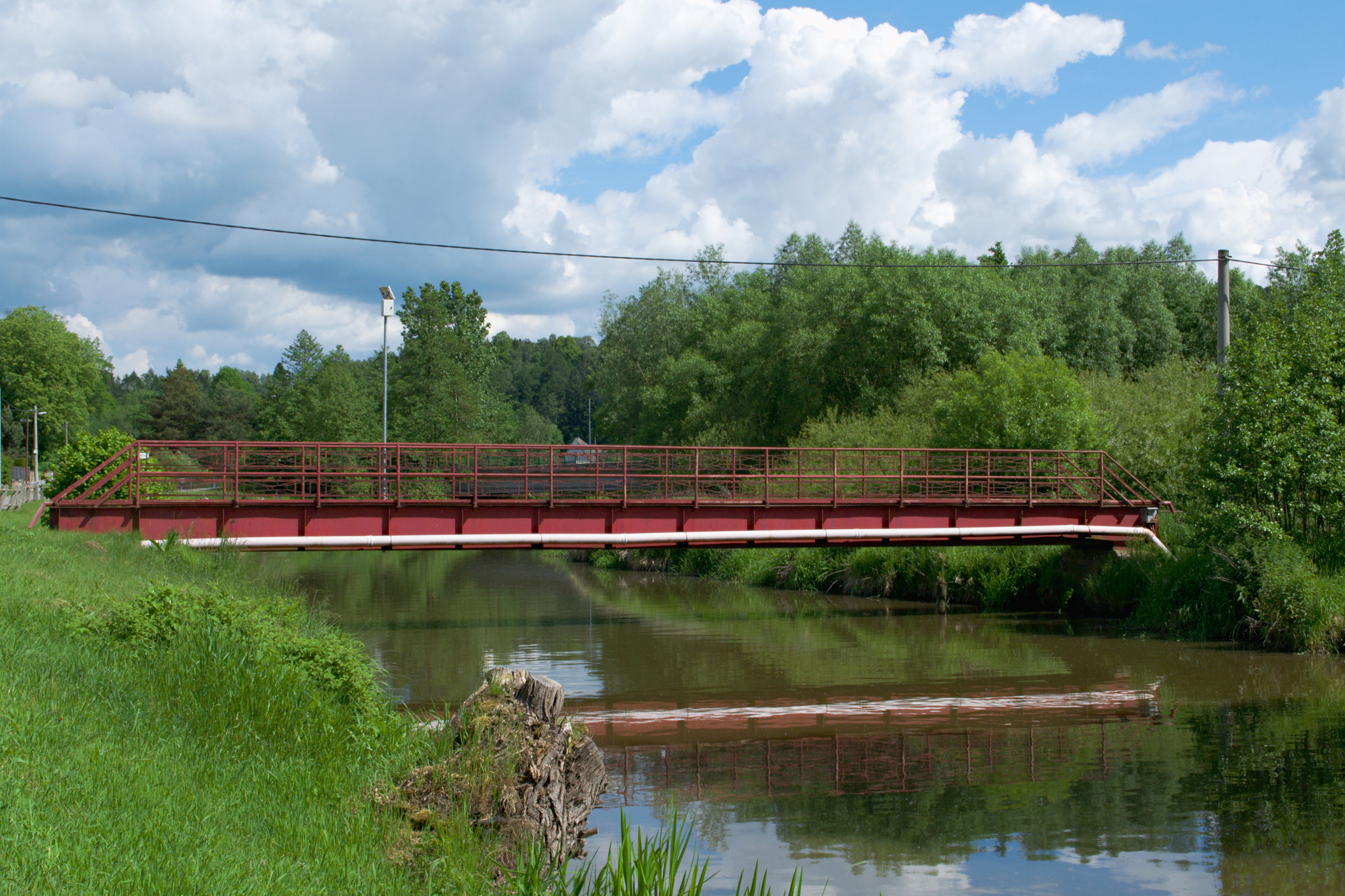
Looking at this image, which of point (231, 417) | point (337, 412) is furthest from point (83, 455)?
point (231, 417)

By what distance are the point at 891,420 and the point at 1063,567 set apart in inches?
451

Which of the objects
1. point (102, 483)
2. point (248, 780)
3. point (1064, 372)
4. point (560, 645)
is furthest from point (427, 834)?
point (1064, 372)

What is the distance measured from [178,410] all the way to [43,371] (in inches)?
546

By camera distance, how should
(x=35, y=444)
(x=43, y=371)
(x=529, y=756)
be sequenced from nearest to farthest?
(x=529, y=756)
(x=35, y=444)
(x=43, y=371)

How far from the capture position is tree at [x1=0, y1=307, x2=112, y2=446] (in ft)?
306

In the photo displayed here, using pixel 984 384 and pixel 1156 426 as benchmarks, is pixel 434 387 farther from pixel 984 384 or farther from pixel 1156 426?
pixel 1156 426

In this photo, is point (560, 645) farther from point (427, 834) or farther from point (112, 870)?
point (112, 870)

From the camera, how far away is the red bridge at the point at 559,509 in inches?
801

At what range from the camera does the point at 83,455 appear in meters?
28.4

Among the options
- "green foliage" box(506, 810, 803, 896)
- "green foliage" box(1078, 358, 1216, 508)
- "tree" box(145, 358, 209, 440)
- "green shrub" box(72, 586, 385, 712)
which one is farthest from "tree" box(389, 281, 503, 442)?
"green foliage" box(506, 810, 803, 896)

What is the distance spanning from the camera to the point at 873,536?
24.3 meters

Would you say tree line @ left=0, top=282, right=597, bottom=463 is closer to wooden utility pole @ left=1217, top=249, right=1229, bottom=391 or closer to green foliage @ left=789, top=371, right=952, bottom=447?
green foliage @ left=789, top=371, right=952, bottom=447

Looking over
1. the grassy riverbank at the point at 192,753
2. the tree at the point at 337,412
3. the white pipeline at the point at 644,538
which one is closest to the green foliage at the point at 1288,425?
the white pipeline at the point at 644,538

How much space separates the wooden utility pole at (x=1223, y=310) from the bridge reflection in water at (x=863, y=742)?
10451 millimetres
